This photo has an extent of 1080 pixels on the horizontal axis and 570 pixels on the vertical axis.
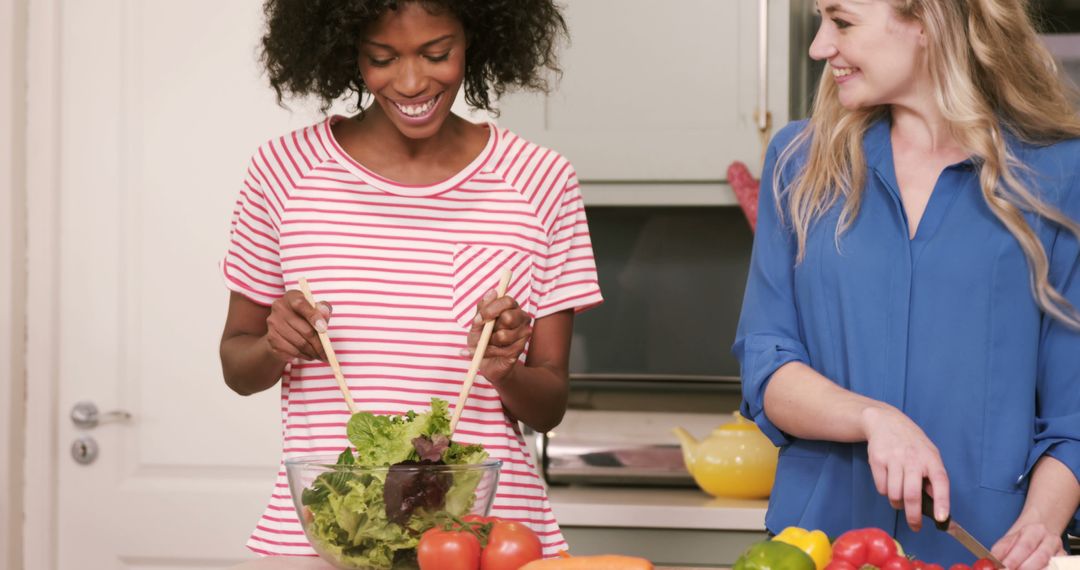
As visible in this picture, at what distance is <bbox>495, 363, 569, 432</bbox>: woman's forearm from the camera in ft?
4.16

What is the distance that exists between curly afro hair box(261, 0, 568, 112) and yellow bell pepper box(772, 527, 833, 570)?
2.10 ft

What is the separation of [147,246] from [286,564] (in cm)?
148

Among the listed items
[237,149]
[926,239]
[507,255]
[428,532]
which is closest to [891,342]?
[926,239]

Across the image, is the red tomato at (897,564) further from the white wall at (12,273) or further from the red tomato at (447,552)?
the white wall at (12,273)

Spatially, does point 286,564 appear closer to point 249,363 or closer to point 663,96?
point 249,363

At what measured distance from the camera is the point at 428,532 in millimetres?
1030

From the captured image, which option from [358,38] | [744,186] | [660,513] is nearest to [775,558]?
[358,38]

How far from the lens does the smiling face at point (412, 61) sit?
4.10 feet

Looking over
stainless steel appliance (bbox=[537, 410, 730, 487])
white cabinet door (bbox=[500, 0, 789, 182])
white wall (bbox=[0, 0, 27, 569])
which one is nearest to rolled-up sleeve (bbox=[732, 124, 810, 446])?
stainless steel appliance (bbox=[537, 410, 730, 487])

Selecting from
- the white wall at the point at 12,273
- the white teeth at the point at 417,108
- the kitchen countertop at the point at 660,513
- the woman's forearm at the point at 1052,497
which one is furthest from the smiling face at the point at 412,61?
the white wall at the point at 12,273

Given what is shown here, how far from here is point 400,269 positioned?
4.26ft

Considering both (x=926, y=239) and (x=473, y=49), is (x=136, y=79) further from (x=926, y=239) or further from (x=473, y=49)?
(x=926, y=239)

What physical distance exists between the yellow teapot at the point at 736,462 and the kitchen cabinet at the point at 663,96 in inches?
19.6

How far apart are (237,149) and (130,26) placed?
1.11 ft
